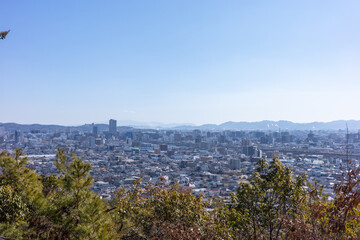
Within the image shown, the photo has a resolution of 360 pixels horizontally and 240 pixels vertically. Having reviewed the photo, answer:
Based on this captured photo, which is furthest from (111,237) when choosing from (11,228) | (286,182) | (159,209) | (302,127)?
(302,127)

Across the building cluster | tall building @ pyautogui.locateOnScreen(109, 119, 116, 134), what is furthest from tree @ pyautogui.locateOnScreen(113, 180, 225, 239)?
tall building @ pyautogui.locateOnScreen(109, 119, 116, 134)

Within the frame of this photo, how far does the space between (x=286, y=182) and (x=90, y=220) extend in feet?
8.98

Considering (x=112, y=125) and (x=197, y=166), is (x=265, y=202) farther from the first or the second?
(x=112, y=125)

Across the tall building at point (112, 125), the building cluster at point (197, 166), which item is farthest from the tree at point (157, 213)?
the tall building at point (112, 125)

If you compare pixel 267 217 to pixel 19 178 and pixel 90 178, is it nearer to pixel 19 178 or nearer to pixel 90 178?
pixel 90 178

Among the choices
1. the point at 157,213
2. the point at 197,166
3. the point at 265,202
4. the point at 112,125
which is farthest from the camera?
the point at 112,125

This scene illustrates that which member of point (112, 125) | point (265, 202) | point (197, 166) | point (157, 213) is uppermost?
point (112, 125)

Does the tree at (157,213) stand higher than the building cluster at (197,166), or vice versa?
the tree at (157,213)

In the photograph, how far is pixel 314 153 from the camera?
43312 mm

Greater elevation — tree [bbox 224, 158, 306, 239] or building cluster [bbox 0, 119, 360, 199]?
tree [bbox 224, 158, 306, 239]

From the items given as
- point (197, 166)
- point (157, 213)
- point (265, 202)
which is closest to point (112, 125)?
point (197, 166)

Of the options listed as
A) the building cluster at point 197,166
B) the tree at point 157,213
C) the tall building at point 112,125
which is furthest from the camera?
the tall building at point 112,125

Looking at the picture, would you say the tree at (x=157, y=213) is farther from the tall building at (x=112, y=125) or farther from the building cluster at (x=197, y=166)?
the tall building at (x=112, y=125)

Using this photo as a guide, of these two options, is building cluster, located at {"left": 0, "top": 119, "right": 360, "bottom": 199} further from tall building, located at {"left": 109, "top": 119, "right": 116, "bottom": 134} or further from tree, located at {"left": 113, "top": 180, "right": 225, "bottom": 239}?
tall building, located at {"left": 109, "top": 119, "right": 116, "bottom": 134}
